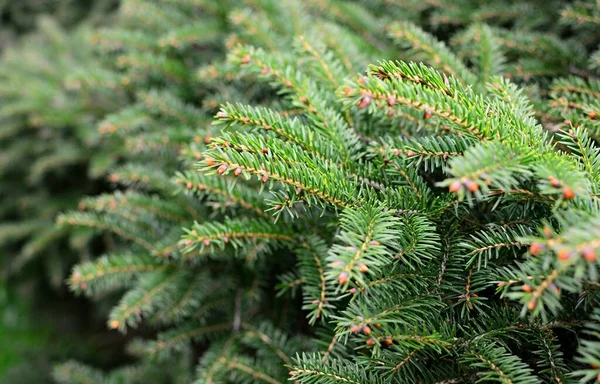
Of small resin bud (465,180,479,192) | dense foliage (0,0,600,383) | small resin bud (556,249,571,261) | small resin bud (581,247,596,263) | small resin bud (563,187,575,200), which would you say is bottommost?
dense foliage (0,0,600,383)

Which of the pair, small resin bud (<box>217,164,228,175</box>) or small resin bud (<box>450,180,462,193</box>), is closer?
small resin bud (<box>450,180,462,193</box>)

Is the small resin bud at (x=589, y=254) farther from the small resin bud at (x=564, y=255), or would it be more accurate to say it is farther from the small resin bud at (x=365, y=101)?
the small resin bud at (x=365, y=101)

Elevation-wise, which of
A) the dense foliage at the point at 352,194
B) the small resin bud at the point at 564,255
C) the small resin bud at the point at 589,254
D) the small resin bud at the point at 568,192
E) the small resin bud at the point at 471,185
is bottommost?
the dense foliage at the point at 352,194

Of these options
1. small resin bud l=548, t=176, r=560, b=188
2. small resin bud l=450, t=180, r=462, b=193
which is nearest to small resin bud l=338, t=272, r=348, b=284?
small resin bud l=450, t=180, r=462, b=193

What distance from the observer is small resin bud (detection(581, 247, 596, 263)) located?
1.48 feet

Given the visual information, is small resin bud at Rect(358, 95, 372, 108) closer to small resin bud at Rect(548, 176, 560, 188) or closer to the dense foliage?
the dense foliage

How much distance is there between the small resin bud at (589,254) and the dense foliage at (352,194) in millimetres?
13

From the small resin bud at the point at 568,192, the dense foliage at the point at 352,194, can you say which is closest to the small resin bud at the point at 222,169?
the dense foliage at the point at 352,194

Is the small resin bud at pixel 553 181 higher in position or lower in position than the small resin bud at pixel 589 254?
higher

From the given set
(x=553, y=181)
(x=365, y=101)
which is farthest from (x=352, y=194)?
(x=553, y=181)

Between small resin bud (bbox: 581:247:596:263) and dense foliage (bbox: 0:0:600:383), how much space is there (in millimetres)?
13

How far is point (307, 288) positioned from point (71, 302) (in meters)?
1.73

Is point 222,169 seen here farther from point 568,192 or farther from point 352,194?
point 568,192

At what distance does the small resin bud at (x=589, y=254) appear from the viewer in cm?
45
